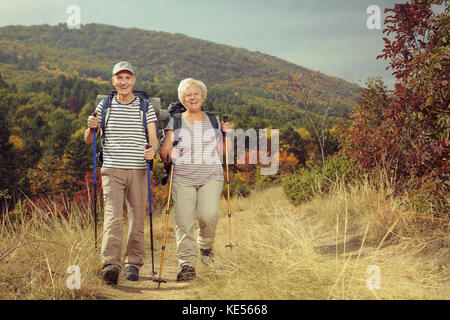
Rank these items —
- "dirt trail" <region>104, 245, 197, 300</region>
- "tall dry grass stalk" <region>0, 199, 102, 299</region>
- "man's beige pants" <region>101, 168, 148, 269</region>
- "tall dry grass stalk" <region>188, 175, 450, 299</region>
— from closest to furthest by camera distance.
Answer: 1. "tall dry grass stalk" <region>188, 175, 450, 299</region>
2. "tall dry grass stalk" <region>0, 199, 102, 299</region>
3. "dirt trail" <region>104, 245, 197, 300</region>
4. "man's beige pants" <region>101, 168, 148, 269</region>

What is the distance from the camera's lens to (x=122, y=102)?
4.21 metres

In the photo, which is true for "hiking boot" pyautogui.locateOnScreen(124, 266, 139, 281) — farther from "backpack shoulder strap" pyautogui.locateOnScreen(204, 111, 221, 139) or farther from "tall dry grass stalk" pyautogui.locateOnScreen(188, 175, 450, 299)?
"backpack shoulder strap" pyautogui.locateOnScreen(204, 111, 221, 139)

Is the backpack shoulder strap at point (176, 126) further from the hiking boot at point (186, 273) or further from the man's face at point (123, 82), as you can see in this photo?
the hiking boot at point (186, 273)

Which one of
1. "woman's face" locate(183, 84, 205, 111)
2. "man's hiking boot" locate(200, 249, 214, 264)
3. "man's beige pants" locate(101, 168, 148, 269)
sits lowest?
"man's hiking boot" locate(200, 249, 214, 264)

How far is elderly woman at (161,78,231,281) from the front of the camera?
416cm

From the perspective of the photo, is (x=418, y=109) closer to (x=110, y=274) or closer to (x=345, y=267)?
(x=345, y=267)

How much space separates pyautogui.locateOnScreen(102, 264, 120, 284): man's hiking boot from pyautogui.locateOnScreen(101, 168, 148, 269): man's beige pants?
0.06m

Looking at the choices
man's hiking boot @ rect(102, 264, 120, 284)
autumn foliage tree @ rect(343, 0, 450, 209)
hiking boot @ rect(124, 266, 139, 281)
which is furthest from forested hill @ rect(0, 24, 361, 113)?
man's hiking boot @ rect(102, 264, 120, 284)

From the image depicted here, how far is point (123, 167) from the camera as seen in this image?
406cm

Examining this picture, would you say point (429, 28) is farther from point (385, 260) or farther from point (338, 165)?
point (338, 165)

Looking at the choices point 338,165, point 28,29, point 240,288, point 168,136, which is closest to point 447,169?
point 240,288

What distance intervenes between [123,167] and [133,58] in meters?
122

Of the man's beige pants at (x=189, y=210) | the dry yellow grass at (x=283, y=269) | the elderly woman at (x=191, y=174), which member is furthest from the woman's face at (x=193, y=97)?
the dry yellow grass at (x=283, y=269)

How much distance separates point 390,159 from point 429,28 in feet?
5.74
